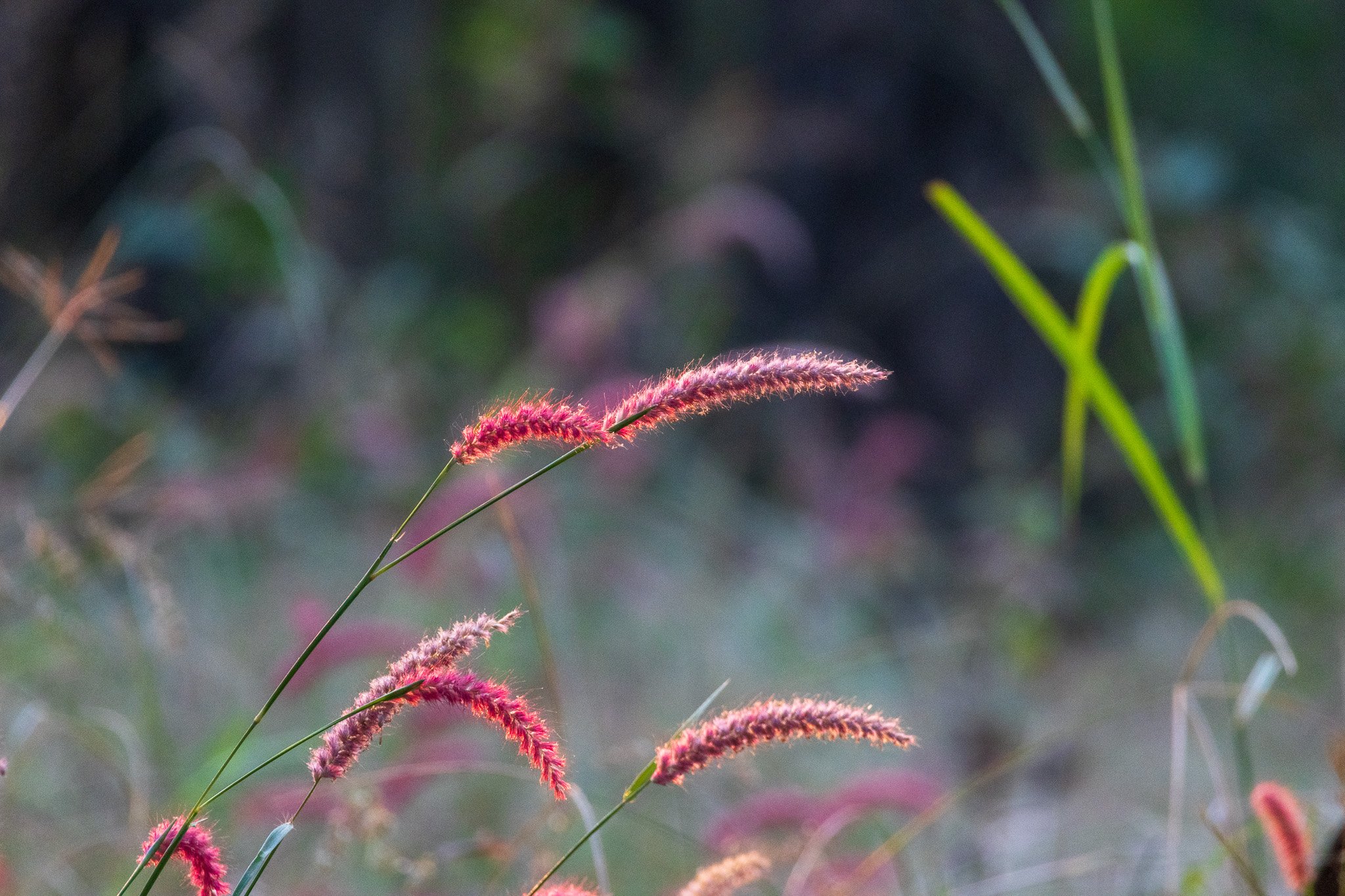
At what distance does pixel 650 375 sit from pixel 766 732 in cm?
333

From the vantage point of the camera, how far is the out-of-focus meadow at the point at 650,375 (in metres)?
2.13

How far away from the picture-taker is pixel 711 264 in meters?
4.20

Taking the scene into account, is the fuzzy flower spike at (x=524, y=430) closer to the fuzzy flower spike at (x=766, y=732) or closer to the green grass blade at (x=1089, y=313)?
the fuzzy flower spike at (x=766, y=732)

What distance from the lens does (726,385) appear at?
63 centimetres

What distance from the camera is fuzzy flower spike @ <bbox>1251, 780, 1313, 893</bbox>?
32.4 inches

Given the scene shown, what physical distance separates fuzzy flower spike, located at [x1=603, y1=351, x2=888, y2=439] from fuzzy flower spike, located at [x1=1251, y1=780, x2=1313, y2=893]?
46 cm

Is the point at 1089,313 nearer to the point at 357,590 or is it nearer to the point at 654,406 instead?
the point at 654,406

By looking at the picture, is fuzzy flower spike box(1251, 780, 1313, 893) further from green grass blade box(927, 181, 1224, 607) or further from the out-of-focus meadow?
the out-of-focus meadow

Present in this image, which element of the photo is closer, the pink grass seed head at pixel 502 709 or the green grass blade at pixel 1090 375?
the pink grass seed head at pixel 502 709

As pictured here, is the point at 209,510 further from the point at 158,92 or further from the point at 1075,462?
the point at 158,92

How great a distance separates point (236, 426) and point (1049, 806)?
2863 millimetres

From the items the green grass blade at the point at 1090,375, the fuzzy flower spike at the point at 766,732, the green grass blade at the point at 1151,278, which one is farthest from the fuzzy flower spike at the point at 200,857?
the green grass blade at the point at 1151,278

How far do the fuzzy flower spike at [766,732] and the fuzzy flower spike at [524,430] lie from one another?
0.56 ft

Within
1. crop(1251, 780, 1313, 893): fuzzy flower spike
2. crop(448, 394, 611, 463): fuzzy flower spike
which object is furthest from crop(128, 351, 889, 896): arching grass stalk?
crop(1251, 780, 1313, 893): fuzzy flower spike
